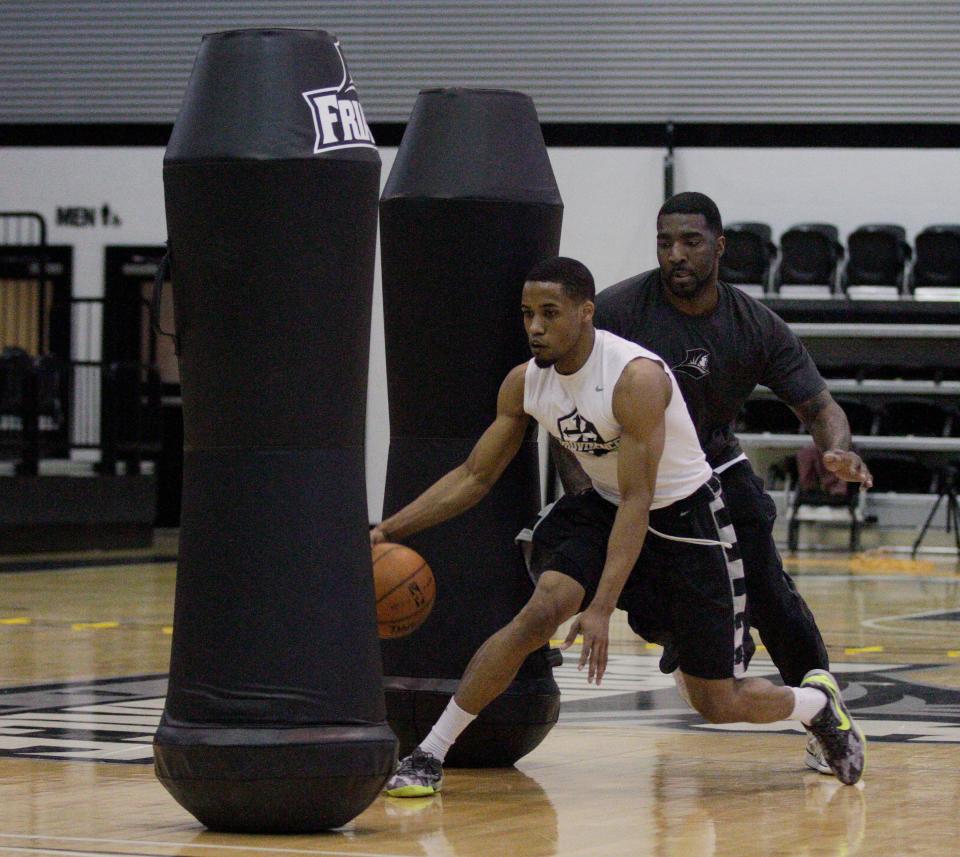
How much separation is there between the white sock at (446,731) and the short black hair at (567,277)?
1.36 m

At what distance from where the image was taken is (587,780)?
257 inches

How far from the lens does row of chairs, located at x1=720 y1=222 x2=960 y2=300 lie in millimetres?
21438

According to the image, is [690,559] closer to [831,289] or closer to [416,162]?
[416,162]

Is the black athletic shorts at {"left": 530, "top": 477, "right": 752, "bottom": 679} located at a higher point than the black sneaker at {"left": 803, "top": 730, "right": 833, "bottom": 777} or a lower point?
higher

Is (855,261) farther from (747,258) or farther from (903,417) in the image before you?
(903,417)

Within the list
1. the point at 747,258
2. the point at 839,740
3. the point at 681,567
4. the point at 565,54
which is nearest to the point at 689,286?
the point at 681,567

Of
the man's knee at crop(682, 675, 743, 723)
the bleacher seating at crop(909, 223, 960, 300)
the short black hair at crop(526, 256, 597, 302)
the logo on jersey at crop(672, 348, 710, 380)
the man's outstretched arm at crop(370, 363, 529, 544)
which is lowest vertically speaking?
the man's knee at crop(682, 675, 743, 723)

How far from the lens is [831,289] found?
71.6 feet

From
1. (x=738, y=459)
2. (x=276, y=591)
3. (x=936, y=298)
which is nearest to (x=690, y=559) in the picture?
(x=738, y=459)

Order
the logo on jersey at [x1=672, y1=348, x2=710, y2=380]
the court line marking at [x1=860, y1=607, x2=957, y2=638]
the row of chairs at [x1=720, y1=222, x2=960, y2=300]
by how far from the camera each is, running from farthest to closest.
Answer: the row of chairs at [x1=720, y1=222, x2=960, y2=300] < the court line marking at [x1=860, y1=607, x2=957, y2=638] < the logo on jersey at [x1=672, y1=348, x2=710, y2=380]

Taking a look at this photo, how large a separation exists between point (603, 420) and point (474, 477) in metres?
0.56

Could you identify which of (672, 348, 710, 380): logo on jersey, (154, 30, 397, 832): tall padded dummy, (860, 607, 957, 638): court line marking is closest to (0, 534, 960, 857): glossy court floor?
(154, 30, 397, 832): tall padded dummy

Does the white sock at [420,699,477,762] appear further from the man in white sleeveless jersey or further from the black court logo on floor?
the black court logo on floor

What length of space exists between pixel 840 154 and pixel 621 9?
3110 mm
